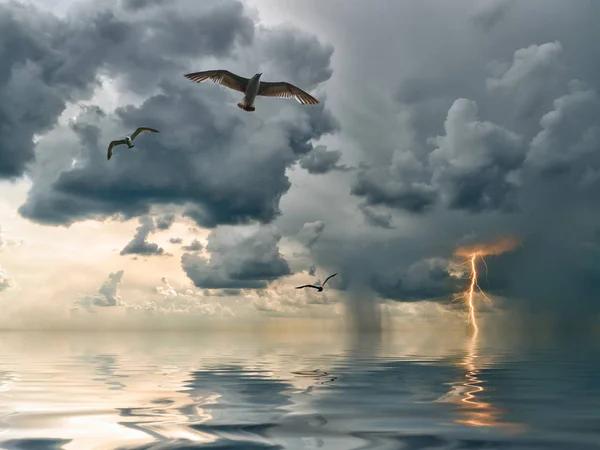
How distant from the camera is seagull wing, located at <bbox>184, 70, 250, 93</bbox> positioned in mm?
38812

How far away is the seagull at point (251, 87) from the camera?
128 ft

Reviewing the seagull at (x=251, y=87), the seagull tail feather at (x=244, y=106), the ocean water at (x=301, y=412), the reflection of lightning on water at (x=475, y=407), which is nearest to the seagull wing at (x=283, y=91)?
the seagull at (x=251, y=87)

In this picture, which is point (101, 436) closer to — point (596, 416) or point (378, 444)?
point (378, 444)

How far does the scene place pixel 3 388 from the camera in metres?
27.4

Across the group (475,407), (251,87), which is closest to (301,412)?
(475,407)

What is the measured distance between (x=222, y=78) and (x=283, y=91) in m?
3.89

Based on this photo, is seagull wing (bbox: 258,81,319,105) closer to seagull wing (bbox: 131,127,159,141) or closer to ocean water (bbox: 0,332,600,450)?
seagull wing (bbox: 131,127,159,141)

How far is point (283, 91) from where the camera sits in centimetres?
4034

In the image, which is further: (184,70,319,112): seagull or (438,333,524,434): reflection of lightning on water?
(184,70,319,112): seagull

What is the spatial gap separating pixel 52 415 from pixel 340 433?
884 centimetres

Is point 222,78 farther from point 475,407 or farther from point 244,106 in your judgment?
point 475,407

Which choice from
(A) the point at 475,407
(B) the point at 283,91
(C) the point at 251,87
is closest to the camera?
(A) the point at 475,407

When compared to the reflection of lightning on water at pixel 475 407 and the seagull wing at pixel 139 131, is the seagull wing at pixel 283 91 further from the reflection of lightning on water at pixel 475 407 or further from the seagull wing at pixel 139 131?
the reflection of lightning on water at pixel 475 407

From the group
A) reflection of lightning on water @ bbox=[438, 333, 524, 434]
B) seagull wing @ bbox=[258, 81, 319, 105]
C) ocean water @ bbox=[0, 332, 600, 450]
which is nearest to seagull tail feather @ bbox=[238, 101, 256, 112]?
seagull wing @ bbox=[258, 81, 319, 105]
